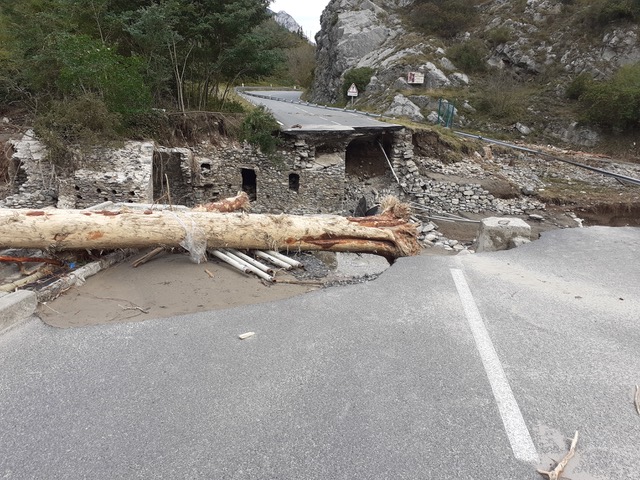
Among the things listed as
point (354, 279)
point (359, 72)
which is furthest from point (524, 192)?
point (359, 72)

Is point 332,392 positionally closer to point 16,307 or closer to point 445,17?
point 16,307

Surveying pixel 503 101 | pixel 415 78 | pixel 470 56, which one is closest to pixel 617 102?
pixel 503 101

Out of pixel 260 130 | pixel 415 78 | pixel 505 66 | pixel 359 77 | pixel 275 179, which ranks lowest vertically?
pixel 275 179

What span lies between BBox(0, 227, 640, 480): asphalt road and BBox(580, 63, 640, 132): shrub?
21894mm

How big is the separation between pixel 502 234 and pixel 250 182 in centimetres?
1069

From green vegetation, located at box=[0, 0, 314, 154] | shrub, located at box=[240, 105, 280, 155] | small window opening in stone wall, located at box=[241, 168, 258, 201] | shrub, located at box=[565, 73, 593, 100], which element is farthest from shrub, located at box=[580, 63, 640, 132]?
small window opening in stone wall, located at box=[241, 168, 258, 201]

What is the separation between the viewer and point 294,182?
52.1 feet

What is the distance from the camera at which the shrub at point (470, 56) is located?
96.6ft

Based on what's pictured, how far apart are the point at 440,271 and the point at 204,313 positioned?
11.0 ft

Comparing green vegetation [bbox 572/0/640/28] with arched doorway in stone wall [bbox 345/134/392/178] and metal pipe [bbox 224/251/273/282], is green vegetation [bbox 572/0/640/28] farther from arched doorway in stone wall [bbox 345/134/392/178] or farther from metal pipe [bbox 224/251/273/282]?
metal pipe [bbox 224/251/273/282]

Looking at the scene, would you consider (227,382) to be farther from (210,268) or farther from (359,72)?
(359,72)

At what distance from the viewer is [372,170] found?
18.1 meters

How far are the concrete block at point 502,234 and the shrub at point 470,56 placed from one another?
25.9 meters

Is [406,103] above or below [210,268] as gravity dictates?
above
